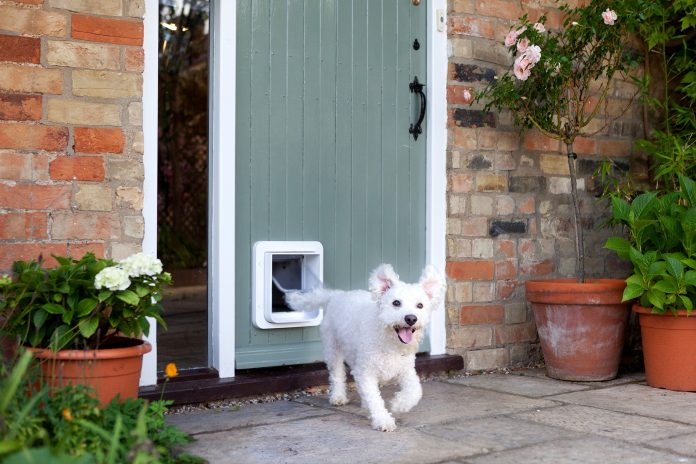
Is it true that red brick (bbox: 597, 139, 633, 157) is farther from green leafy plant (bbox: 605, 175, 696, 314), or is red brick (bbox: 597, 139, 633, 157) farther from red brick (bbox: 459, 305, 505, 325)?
red brick (bbox: 459, 305, 505, 325)

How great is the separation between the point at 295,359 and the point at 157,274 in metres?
1.37

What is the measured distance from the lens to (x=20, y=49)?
332 cm

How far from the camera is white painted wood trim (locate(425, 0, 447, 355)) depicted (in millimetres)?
4539

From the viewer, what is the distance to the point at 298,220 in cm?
413

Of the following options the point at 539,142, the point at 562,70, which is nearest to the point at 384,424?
the point at 562,70

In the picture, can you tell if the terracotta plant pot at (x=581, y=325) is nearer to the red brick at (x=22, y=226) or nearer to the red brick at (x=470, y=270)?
the red brick at (x=470, y=270)

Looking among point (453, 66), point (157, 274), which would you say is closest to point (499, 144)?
point (453, 66)

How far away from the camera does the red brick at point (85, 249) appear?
343cm

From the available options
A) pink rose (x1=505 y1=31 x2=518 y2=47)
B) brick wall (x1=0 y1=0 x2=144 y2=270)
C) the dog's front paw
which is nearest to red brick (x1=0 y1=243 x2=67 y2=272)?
brick wall (x1=0 y1=0 x2=144 y2=270)

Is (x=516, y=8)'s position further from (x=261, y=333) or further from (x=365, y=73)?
(x=261, y=333)

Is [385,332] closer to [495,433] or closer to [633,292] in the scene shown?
[495,433]

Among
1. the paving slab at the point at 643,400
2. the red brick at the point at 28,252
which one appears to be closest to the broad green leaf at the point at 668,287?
the paving slab at the point at 643,400

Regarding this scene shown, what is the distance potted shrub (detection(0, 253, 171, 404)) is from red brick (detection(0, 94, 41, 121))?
66cm

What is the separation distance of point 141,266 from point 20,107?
0.96m
